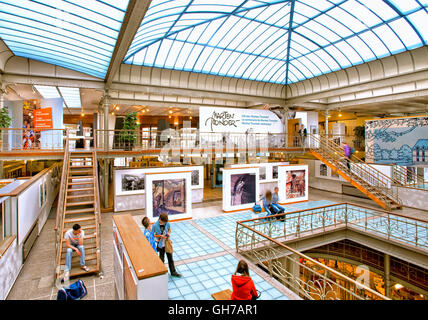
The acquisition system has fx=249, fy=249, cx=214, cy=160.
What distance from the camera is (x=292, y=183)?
16.8 meters

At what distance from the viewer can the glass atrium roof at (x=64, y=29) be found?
7.81 meters

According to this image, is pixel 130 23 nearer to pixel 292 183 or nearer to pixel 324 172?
pixel 292 183

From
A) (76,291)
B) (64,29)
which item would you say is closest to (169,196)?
(76,291)

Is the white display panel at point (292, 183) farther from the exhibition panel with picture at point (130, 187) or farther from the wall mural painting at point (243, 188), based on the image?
the exhibition panel with picture at point (130, 187)

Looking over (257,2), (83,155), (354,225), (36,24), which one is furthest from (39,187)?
(354,225)

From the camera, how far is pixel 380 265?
38.1 ft

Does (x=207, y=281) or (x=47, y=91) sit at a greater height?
(x=47, y=91)

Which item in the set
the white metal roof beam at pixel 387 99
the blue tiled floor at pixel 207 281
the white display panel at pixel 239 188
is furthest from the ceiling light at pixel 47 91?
the white metal roof beam at pixel 387 99

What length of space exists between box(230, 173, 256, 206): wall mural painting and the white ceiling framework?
7.77m

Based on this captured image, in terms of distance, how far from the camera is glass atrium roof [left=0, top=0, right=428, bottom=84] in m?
8.84

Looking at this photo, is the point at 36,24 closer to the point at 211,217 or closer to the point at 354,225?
the point at 211,217

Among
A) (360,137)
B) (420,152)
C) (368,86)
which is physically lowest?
(420,152)

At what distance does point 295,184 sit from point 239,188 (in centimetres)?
457

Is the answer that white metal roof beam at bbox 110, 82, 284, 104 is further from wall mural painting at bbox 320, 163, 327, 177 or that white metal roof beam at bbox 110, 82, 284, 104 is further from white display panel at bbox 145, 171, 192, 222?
white display panel at bbox 145, 171, 192, 222
